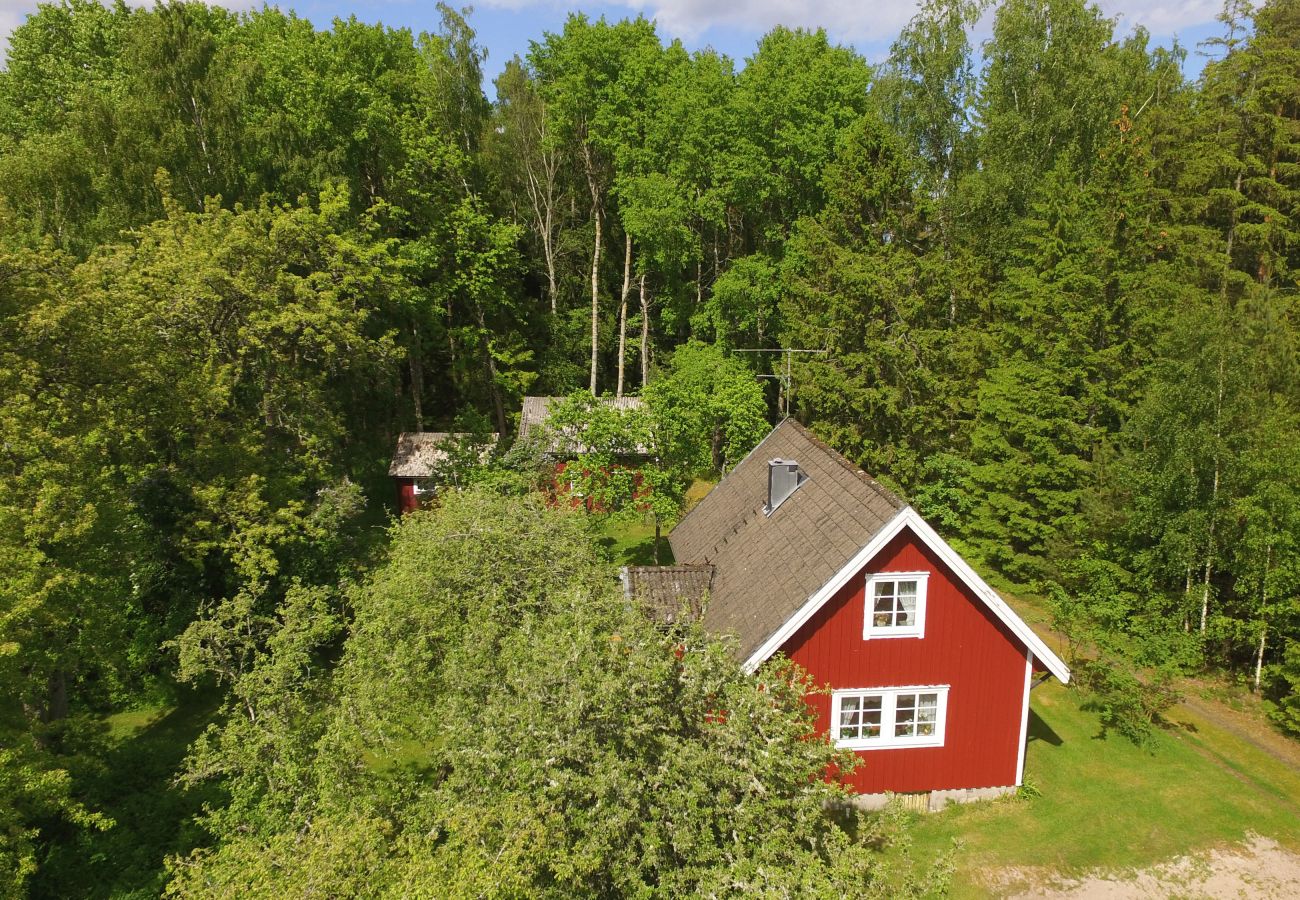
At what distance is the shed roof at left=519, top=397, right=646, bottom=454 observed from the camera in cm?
2759

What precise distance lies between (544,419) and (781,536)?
14.9 metres

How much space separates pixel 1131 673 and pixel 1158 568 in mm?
3357

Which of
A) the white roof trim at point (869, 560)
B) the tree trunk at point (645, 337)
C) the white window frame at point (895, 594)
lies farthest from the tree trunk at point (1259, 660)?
the tree trunk at point (645, 337)

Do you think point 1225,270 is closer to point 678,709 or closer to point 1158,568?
point 1158,568

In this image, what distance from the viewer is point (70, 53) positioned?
1566 inches

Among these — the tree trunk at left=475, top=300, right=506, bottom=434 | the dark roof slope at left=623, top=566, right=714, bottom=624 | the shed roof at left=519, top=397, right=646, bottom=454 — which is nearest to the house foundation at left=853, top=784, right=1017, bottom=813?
the dark roof slope at left=623, top=566, right=714, bottom=624

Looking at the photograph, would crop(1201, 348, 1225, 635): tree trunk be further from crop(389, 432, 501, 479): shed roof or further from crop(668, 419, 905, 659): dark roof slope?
crop(389, 432, 501, 479): shed roof

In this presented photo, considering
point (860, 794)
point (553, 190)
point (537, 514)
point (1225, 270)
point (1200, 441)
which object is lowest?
point (860, 794)

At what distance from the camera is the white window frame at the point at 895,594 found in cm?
1620

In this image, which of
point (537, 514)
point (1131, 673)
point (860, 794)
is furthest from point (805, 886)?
point (1131, 673)

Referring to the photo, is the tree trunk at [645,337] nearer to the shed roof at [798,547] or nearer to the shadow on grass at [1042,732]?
the shed roof at [798,547]

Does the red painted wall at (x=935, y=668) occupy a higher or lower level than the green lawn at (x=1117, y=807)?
higher

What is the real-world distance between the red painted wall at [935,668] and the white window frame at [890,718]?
0.13 metres

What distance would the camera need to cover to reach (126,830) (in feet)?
51.6
